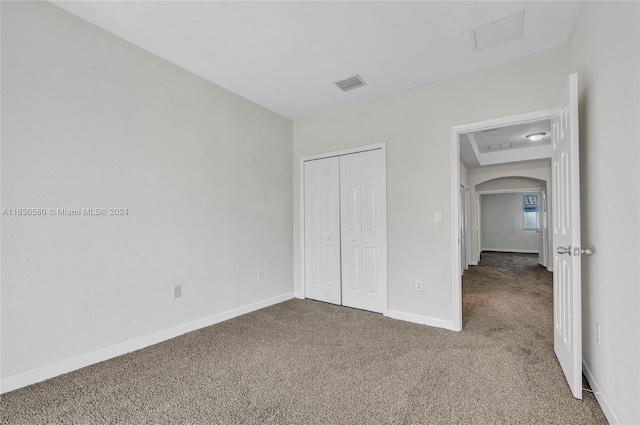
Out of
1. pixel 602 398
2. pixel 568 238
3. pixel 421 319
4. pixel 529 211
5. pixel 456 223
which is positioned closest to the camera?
pixel 602 398

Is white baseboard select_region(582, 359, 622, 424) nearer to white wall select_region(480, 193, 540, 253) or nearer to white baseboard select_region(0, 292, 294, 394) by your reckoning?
white baseboard select_region(0, 292, 294, 394)

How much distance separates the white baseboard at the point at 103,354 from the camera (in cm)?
187

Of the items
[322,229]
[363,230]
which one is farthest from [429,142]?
[322,229]

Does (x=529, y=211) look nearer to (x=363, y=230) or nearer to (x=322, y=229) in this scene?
(x=363, y=230)

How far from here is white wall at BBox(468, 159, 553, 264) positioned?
651cm

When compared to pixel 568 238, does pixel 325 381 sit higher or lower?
lower

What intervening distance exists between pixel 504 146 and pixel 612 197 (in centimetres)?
523

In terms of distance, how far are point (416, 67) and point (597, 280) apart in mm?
2222

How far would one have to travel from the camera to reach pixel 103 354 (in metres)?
2.25

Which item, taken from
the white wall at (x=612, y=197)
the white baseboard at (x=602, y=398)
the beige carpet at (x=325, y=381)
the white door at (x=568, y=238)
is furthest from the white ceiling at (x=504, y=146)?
the white baseboard at (x=602, y=398)

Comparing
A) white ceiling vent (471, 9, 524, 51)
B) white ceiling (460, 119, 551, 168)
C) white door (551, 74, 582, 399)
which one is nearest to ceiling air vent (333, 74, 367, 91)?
white ceiling vent (471, 9, 524, 51)

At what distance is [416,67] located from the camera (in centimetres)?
282

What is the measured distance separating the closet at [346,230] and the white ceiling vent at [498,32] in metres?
1.38

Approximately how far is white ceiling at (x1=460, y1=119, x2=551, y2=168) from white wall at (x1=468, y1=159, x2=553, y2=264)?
468 mm
